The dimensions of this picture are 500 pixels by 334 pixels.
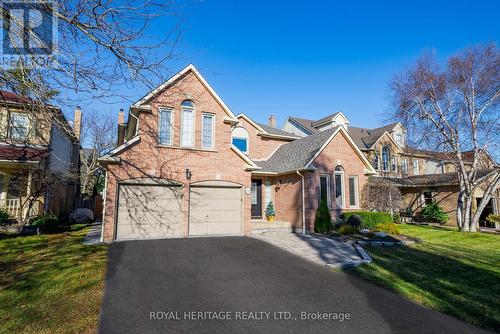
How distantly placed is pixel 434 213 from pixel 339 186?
10.5m

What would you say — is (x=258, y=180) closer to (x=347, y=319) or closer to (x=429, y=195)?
(x=347, y=319)

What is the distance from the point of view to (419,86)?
18734 mm

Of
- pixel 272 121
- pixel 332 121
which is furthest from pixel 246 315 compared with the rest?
pixel 272 121

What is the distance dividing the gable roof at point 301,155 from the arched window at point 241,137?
1.54 metres

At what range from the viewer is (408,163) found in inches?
1139

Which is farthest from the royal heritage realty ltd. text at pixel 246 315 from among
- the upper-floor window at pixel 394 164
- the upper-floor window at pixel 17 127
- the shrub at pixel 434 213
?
the upper-floor window at pixel 394 164

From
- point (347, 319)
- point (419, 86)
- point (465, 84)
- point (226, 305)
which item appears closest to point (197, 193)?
point (226, 305)

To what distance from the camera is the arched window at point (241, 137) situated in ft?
63.3

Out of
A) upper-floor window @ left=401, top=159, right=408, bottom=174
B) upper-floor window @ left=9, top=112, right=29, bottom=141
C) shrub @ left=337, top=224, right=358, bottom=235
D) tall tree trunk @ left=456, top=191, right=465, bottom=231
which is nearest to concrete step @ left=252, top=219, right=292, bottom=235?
shrub @ left=337, top=224, right=358, bottom=235

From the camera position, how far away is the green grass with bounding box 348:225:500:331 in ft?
17.8

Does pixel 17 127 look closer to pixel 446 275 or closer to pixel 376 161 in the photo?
pixel 446 275

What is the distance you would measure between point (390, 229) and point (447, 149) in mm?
9202

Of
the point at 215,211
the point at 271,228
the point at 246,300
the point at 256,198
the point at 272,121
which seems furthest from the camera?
the point at 272,121

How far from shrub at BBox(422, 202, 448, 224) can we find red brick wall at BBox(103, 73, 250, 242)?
1653 centimetres
